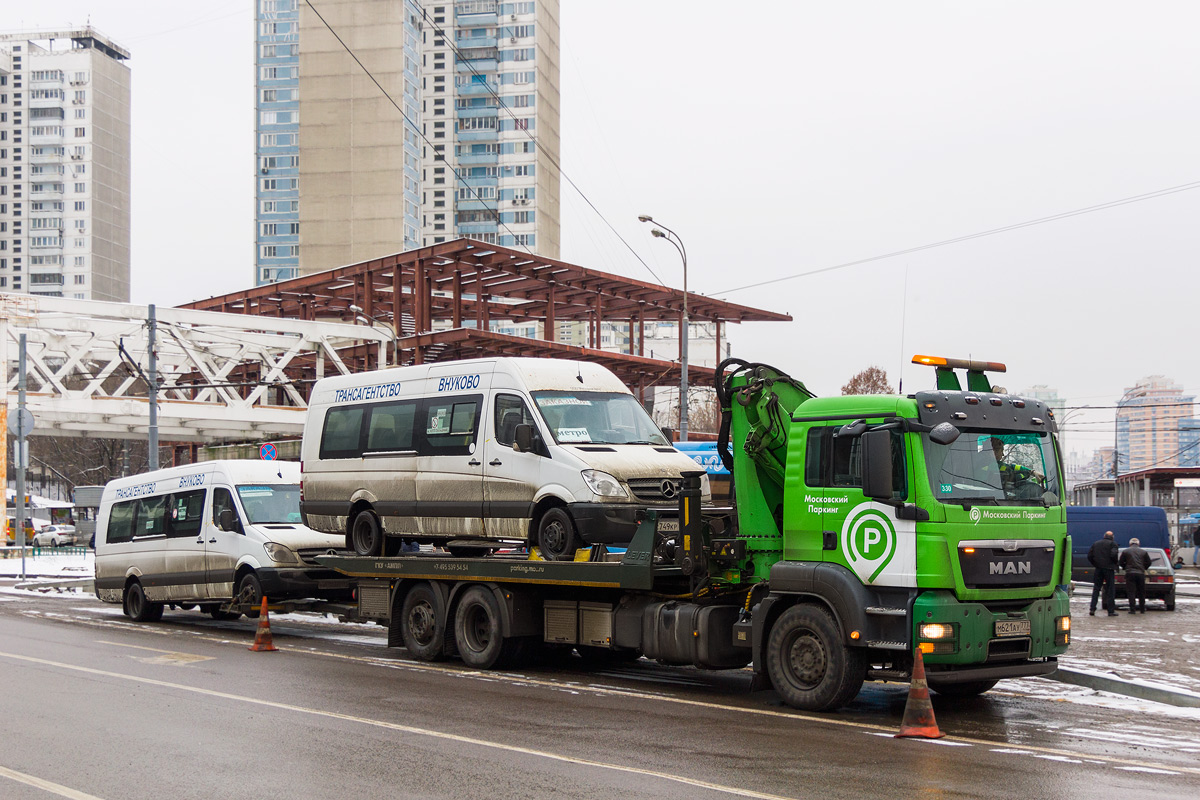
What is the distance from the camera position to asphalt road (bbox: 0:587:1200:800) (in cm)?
751

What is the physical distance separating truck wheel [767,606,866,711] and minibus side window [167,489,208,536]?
11529 mm

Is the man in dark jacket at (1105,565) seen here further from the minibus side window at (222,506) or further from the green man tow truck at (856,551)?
the minibus side window at (222,506)

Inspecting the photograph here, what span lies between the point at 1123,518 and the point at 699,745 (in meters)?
33.0

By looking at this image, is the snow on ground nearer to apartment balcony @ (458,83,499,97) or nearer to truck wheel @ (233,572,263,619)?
truck wheel @ (233,572,263,619)

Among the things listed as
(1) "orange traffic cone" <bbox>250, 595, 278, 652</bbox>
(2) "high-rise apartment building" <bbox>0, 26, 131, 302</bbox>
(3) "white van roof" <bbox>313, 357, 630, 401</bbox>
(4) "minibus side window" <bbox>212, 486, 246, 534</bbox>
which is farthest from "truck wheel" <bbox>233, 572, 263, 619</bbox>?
(2) "high-rise apartment building" <bbox>0, 26, 131, 302</bbox>

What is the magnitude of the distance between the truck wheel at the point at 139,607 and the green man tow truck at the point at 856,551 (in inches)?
416

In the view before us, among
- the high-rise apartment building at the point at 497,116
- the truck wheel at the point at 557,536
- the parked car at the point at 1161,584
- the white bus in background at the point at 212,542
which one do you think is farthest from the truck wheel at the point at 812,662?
the high-rise apartment building at the point at 497,116

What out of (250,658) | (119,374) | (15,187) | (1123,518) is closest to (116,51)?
(15,187)

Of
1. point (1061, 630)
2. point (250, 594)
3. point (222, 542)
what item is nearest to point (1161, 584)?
point (1061, 630)

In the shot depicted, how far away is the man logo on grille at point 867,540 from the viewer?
10.1 meters

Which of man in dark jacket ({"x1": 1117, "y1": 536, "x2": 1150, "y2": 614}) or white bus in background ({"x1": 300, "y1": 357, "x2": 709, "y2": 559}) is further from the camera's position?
man in dark jacket ({"x1": 1117, "y1": 536, "x2": 1150, "y2": 614})

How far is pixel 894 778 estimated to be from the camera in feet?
25.5

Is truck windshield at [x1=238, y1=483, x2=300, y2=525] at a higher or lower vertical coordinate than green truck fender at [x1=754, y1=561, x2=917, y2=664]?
higher

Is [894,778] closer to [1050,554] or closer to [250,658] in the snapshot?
[1050,554]
